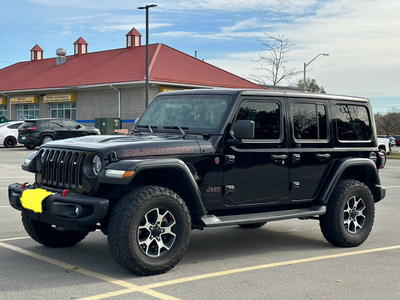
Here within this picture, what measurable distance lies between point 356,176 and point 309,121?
3.76ft

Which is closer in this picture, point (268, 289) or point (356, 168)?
point (268, 289)

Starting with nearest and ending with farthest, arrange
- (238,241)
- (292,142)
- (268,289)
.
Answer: (268,289) < (292,142) < (238,241)

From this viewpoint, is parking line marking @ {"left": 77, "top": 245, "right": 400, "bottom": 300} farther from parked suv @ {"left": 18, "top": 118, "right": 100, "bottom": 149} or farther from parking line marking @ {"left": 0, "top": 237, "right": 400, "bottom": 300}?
parked suv @ {"left": 18, "top": 118, "right": 100, "bottom": 149}

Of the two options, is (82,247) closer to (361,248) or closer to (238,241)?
(238,241)

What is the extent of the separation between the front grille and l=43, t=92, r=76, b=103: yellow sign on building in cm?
3753

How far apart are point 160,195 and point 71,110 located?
39845 mm

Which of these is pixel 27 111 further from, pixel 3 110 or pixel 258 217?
pixel 258 217

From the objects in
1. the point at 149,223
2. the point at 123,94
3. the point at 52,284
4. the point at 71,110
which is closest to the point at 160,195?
the point at 149,223

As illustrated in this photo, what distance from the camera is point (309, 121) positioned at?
7.30 metres

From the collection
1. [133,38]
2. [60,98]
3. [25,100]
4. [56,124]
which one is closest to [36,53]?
[25,100]

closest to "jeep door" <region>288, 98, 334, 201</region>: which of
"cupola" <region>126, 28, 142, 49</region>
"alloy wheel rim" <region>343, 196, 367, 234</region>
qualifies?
"alloy wheel rim" <region>343, 196, 367, 234</region>

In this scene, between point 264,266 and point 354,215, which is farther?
point 354,215

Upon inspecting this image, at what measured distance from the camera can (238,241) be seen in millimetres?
7703

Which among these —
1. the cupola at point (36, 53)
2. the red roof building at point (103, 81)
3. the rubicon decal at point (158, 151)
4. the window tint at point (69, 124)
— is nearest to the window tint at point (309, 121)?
the rubicon decal at point (158, 151)
